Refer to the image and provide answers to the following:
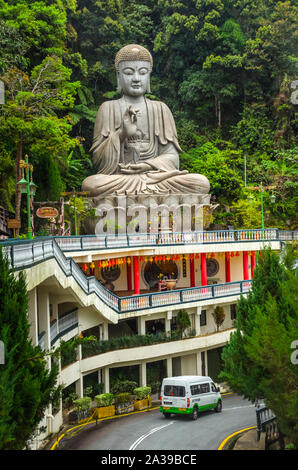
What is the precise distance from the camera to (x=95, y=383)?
23.3 meters

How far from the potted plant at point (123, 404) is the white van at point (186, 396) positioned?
1986mm

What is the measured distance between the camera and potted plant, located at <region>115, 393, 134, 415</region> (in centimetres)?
2158

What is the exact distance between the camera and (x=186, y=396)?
19.6 meters

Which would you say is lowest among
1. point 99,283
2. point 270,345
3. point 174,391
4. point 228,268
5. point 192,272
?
point 174,391

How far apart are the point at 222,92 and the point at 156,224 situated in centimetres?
1845

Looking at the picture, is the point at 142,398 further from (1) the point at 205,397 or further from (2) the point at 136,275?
(2) the point at 136,275

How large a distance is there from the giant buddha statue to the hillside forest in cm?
264

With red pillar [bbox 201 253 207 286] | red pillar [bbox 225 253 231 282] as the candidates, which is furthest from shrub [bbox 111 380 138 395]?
red pillar [bbox 225 253 231 282]

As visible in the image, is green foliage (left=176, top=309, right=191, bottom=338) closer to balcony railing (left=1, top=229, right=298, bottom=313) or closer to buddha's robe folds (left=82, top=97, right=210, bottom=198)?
balcony railing (left=1, top=229, right=298, bottom=313)

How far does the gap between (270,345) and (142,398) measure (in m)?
10.3

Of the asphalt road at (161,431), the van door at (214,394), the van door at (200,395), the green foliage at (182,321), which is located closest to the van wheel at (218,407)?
the asphalt road at (161,431)

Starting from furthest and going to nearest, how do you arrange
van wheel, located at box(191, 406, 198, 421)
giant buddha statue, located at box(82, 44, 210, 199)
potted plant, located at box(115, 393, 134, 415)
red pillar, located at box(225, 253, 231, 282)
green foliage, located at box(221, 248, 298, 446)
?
1. giant buddha statue, located at box(82, 44, 210, 199)
2. red pillar, located at box(225, 253, 231, 282)
3. potted plant, located at box(115, 393, 134, 415)
4. van wheel, located at box(191, 406, 198, 421)
5. green foliage, located at box(221, 248, 298, 446)

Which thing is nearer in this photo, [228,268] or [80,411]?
[80,411]

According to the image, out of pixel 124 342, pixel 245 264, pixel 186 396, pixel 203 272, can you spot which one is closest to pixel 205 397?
pixel 186 396
